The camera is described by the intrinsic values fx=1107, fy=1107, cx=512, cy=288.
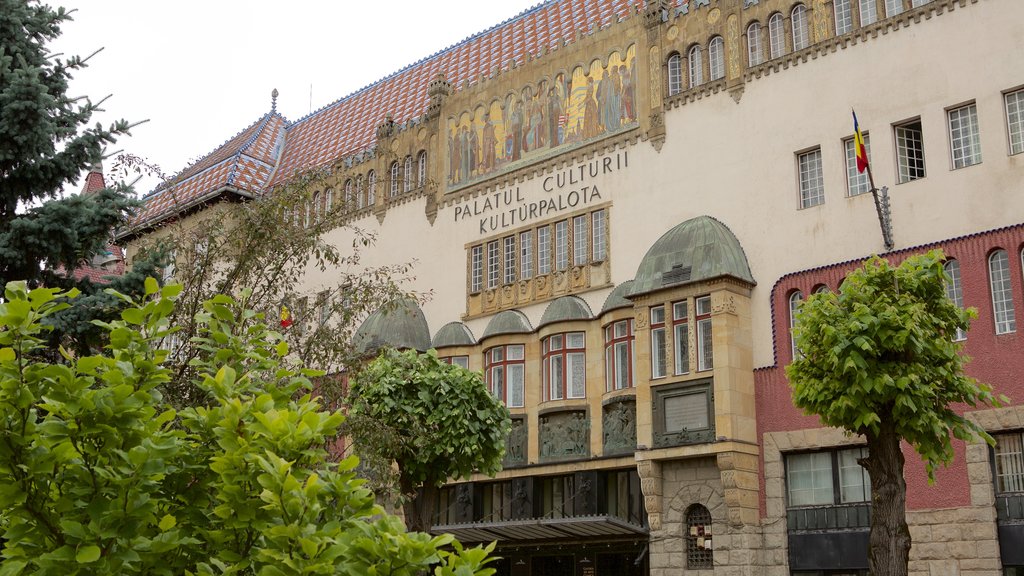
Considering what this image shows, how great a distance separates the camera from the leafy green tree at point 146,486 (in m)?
6.74

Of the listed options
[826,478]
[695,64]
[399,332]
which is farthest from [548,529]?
[695,64]

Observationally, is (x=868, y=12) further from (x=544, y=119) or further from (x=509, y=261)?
(x=509, y=261)

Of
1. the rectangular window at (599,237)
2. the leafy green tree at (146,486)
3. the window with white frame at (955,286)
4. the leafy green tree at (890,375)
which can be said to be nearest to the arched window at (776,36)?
the rectangular window at (599,237)

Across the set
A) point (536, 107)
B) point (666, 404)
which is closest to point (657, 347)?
point (666, 404)

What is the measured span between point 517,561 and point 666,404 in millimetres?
8304

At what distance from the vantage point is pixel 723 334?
96.9 feet

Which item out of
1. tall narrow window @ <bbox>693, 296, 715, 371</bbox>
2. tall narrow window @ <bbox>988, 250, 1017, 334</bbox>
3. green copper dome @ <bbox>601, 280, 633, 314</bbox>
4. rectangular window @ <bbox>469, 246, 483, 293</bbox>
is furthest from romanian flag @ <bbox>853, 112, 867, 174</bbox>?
rectangular window @ <bbox>469, 246, 483, 293</bbox>

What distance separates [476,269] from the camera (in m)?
38.5

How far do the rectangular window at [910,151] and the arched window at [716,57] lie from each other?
6.01 meters

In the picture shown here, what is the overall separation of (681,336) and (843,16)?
Answer: 984 cm

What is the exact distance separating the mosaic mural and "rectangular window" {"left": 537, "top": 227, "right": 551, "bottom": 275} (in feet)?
8.45

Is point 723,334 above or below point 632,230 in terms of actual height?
below

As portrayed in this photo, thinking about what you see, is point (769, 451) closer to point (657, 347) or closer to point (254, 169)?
point (657, 347)

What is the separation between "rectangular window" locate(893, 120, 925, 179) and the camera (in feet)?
93.2
